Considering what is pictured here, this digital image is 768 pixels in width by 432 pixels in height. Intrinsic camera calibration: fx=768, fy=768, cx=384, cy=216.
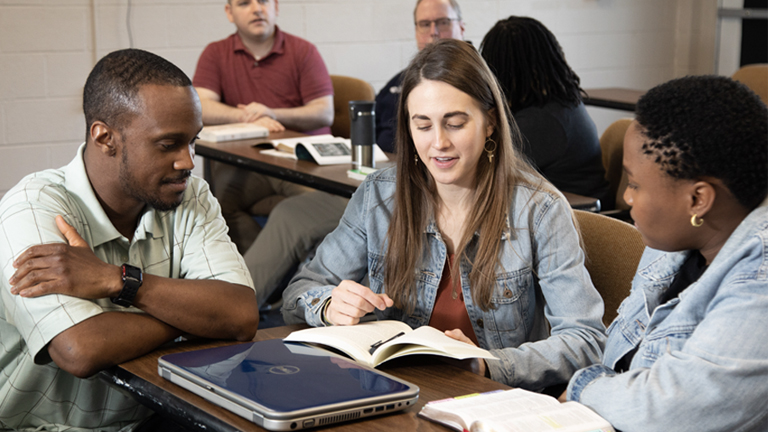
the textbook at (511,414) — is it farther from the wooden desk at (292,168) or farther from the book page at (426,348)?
the wooden desk at (292,168)

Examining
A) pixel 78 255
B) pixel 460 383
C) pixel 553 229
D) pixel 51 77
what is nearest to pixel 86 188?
pixel 78 255

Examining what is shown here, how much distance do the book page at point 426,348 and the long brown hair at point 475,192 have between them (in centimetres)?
Answer: 32

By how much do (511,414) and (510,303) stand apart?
1.87ft

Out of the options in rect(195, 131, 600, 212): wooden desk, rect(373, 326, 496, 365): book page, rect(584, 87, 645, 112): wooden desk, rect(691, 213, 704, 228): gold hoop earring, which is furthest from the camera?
rect(584, 87, 645, 112): wooden desk

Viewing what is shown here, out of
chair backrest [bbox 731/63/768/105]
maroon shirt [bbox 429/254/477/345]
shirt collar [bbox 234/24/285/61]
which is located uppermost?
shirt collar [bbox 234/24/285/61]

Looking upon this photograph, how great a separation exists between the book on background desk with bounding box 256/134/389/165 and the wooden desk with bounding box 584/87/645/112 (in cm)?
170

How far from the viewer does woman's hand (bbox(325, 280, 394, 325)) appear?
1358 mm

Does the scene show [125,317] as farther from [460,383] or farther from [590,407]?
[590,407]

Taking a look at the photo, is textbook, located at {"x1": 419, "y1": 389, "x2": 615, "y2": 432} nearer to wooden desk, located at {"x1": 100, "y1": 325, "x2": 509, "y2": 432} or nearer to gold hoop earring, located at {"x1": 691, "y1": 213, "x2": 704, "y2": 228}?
wooden desk, located at {"x1": 100, "y1": 325, "x2": 509, "y2": 432}

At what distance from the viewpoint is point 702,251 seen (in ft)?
3.48

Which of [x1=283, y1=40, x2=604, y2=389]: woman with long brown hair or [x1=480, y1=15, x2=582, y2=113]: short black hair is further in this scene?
[x1=480, y1=15, x2=582, y2=113]: short black hair

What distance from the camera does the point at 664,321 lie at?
1054 millimetres

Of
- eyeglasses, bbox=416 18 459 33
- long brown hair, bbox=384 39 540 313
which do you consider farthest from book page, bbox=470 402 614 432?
eyeglasses, bbox=416 18 459 33

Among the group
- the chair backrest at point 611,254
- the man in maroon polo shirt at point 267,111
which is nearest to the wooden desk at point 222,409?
the chair backrest at point 611,254
